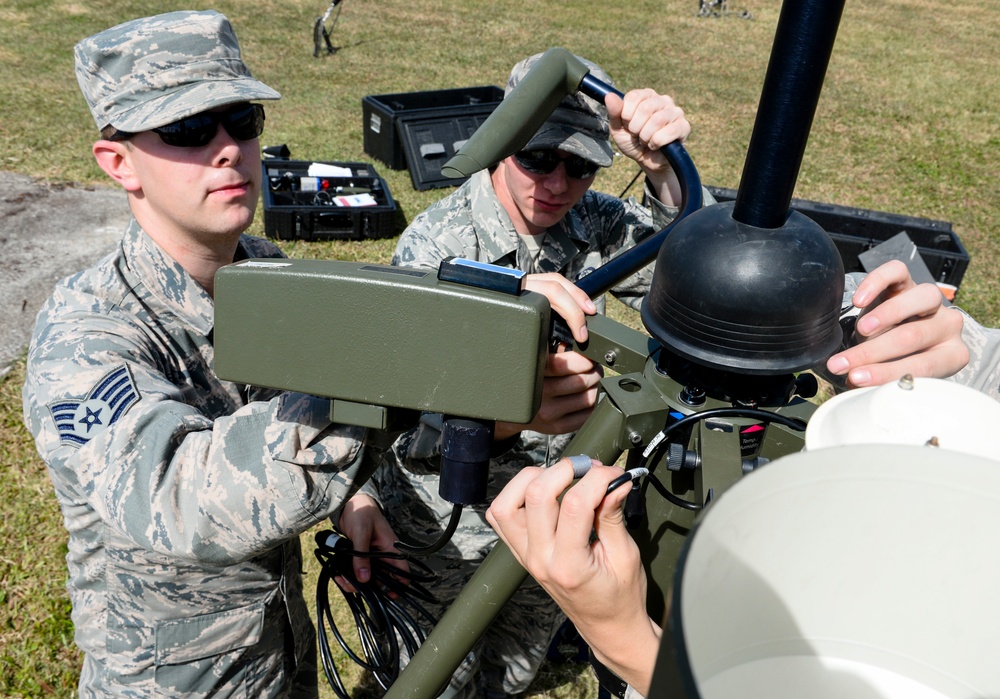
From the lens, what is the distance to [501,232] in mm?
2479

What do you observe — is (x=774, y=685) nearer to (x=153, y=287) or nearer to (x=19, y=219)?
(x=153, y=287)

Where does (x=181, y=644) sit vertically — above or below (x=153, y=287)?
below

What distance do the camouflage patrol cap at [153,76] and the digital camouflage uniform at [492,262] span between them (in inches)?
27.7

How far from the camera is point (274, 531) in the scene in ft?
4.11

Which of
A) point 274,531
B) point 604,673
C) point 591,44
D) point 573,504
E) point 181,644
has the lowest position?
point 591,44

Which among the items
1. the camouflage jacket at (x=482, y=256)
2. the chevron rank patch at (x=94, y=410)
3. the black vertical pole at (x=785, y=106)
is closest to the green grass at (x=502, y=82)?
the camouflage jacket at (x=482, y=256)

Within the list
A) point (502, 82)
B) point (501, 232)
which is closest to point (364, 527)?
point (501, 232)

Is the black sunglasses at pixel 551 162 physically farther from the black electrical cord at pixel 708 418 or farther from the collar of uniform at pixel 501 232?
the black electrical cord at pixel 708 418

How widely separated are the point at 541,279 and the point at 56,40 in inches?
411

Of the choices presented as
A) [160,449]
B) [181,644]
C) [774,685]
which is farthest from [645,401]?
[181,644]

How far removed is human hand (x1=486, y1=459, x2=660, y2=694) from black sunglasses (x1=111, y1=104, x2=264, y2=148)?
48.3 inches

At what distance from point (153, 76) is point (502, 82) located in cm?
847

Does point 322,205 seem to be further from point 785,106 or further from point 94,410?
point 785,106

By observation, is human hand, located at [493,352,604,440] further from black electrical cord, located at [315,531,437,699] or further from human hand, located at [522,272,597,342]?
black electrical cord, located at [315,531,437,699]
